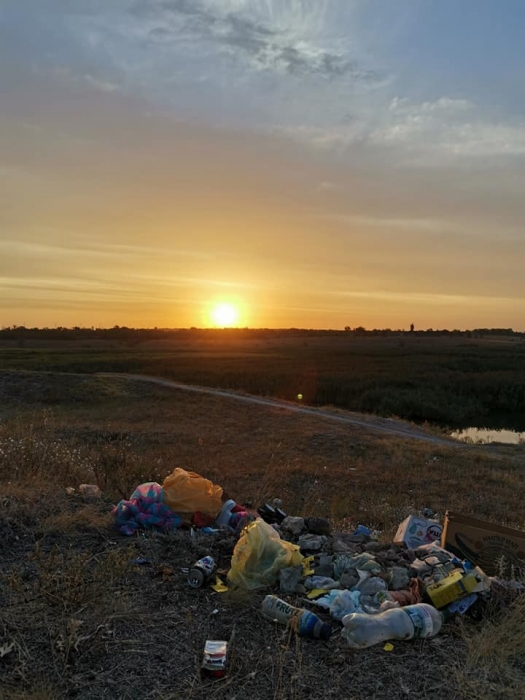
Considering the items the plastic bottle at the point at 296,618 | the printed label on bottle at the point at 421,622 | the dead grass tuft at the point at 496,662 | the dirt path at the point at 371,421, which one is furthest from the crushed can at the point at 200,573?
the dirt path at the point at 371,421

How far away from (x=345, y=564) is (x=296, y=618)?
3.39 feet

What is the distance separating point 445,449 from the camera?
16297 mm

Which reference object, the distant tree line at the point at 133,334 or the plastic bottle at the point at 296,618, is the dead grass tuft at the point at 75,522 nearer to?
the plastic bottle at the point at 296,618

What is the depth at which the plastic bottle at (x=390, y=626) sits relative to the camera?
349 centimetres

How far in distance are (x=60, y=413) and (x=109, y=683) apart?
20461 mm

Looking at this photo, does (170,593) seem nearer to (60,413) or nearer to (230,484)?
(230,484)

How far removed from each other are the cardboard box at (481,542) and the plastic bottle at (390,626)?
1.36 m

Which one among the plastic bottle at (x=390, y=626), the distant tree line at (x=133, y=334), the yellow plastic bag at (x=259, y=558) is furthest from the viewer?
the distant tree line at (x=133, y=334)

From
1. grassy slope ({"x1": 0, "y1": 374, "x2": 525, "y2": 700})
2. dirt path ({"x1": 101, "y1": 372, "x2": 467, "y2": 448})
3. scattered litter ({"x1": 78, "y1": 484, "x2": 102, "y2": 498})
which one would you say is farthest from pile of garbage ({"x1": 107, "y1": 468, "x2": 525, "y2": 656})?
dirt path ({"x1": 101, "y1": 372, "x2": 467, "y2": 448})

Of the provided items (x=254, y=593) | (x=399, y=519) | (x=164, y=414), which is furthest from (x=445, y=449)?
(x=254, y=593)

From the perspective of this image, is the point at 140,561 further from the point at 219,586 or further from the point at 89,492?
the point at 89,492

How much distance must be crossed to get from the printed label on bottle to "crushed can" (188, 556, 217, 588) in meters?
1.57

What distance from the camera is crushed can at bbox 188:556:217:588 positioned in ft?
13.8

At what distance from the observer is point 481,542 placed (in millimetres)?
4914
